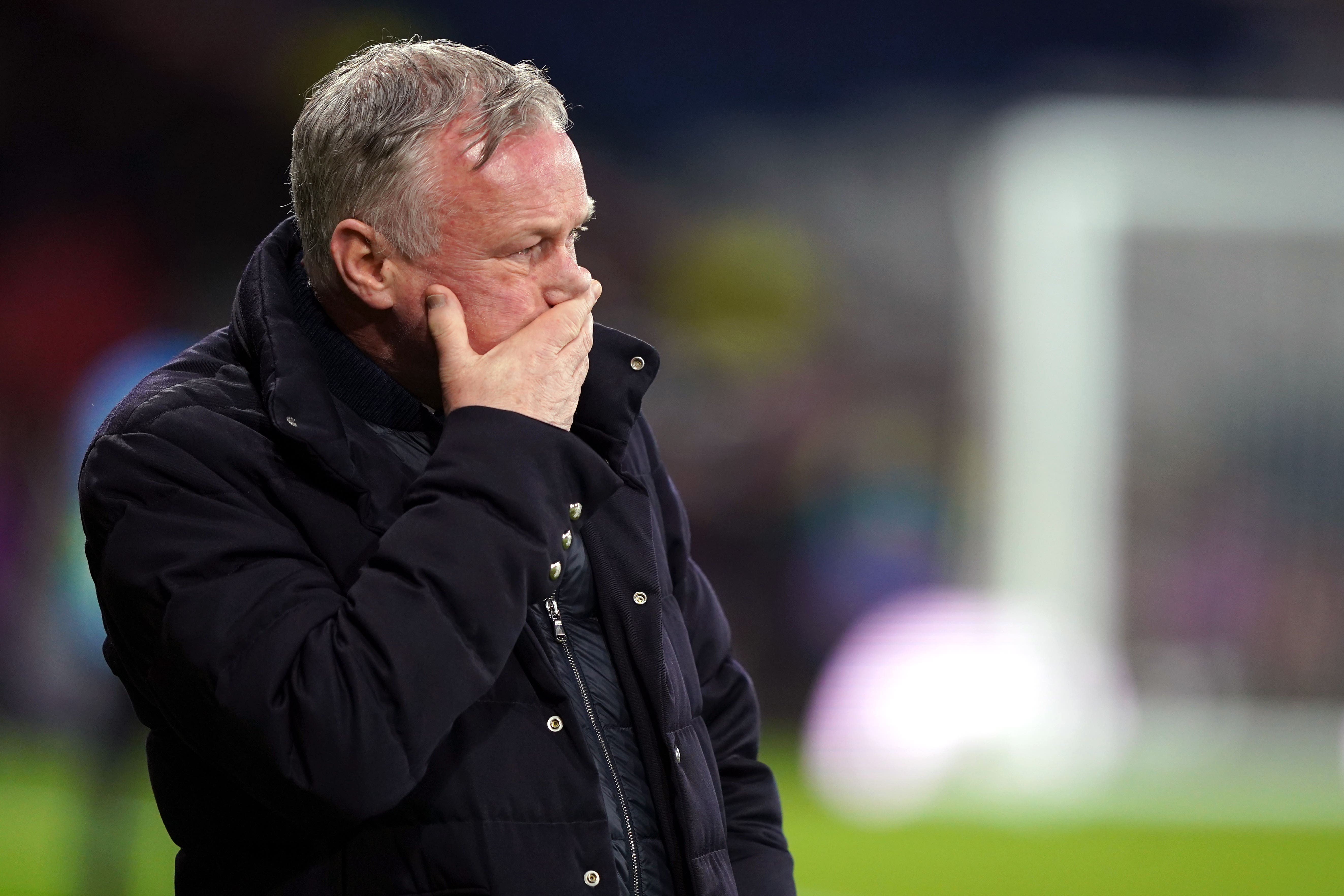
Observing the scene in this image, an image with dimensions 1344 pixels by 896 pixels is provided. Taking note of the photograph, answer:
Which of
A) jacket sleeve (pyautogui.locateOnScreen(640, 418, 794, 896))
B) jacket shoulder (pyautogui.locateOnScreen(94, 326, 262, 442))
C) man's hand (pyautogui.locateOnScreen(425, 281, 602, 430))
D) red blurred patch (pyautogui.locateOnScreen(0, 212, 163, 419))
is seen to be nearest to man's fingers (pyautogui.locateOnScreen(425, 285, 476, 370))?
man's hand (pyautogui.locateOnScreen(425, 281, 602, 430))

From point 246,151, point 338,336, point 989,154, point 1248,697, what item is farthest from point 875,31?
point 338,336

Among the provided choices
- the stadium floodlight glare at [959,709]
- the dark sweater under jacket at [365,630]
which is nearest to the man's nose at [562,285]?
Result: the dark sweater under jacket at [365,630]

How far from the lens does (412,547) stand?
148 cm

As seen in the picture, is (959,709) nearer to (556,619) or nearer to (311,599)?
(556,619)

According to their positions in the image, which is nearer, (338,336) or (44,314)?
(338,336)

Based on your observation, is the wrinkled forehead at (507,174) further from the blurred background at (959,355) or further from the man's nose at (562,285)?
the blurred background at (959,355)

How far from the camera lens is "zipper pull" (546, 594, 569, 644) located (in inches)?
68.0

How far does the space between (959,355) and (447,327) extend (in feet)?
34.8

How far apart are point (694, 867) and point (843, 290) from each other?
10973mm

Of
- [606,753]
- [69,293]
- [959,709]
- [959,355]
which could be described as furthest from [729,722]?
[959,355]

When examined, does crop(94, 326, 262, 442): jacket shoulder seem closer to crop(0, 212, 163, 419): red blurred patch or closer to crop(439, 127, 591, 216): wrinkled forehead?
crop(439, 127, 591, 216): wrinkled forehead

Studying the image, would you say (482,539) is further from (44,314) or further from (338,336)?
(44,314)

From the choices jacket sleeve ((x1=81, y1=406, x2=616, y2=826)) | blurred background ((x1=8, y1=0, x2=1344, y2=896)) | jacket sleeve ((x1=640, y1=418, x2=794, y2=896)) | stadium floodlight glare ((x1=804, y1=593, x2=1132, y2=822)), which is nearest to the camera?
jacket sleeve ((x1=81, y1=406, x2=616, y2=826))

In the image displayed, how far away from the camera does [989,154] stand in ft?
38.0
